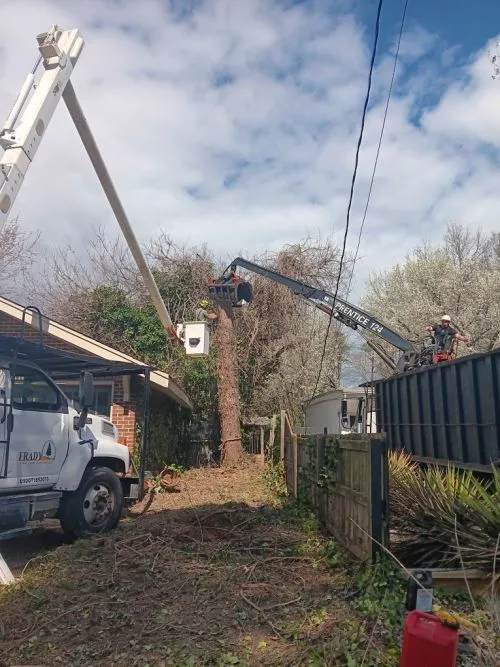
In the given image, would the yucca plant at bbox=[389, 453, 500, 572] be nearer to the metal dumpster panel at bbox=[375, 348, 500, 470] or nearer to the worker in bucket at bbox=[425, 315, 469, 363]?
the metal dumpster panel at bbox=[375, 348, 500, 470]

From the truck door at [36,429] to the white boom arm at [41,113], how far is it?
2.28m

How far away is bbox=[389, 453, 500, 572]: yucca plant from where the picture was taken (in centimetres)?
527

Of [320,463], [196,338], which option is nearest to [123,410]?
[196,338]

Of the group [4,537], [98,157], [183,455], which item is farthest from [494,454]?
[183,455]

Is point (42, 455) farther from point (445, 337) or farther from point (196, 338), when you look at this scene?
point (445, 337)

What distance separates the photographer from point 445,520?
19.1ft

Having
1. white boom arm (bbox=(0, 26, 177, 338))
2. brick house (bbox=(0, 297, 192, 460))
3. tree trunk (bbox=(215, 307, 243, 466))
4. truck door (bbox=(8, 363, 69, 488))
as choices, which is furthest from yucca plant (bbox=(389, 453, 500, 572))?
tree trunk (bbox=(215, 307, 243, 466))

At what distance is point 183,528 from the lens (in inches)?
314

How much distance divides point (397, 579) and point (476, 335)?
19.5m

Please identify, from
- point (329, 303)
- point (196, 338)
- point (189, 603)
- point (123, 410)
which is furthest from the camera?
point (329, 303)

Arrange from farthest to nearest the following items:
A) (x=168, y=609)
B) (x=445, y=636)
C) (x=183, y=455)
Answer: (x=183, y=455), (x=168, y=609), (x=445, y=636)

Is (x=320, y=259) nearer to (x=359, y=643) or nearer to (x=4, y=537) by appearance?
(x=4, y=537)

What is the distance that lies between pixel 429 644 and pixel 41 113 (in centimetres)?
666

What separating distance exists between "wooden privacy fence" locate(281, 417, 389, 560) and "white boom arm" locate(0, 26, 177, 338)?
4.43m
